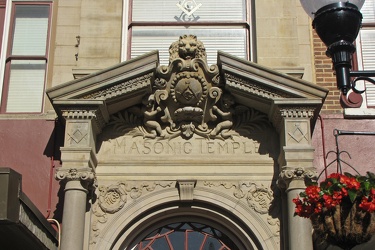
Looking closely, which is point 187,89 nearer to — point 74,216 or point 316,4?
point 74,216

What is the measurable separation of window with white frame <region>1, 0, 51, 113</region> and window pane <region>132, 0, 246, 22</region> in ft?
5.40

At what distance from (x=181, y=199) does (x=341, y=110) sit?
9.87 feet

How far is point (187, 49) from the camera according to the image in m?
11.2

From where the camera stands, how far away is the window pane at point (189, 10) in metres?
12.7

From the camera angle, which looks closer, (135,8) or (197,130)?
(197,130)

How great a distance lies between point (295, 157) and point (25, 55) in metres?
4.99

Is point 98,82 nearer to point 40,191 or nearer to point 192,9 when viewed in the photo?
point 40,191

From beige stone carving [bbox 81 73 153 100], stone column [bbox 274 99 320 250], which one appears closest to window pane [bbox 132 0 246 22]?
beige stone carving [bbox 81 73 153 100]

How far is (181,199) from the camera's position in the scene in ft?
35.9

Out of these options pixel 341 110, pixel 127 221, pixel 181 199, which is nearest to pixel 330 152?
pixel 341 110

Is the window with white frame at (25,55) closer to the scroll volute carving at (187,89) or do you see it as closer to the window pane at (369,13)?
the scroll volute carving at (187,89)

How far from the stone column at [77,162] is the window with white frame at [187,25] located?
1.77m

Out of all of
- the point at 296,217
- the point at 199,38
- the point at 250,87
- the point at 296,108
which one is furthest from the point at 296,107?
the point at 199,38

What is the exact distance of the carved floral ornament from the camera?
11.1m
